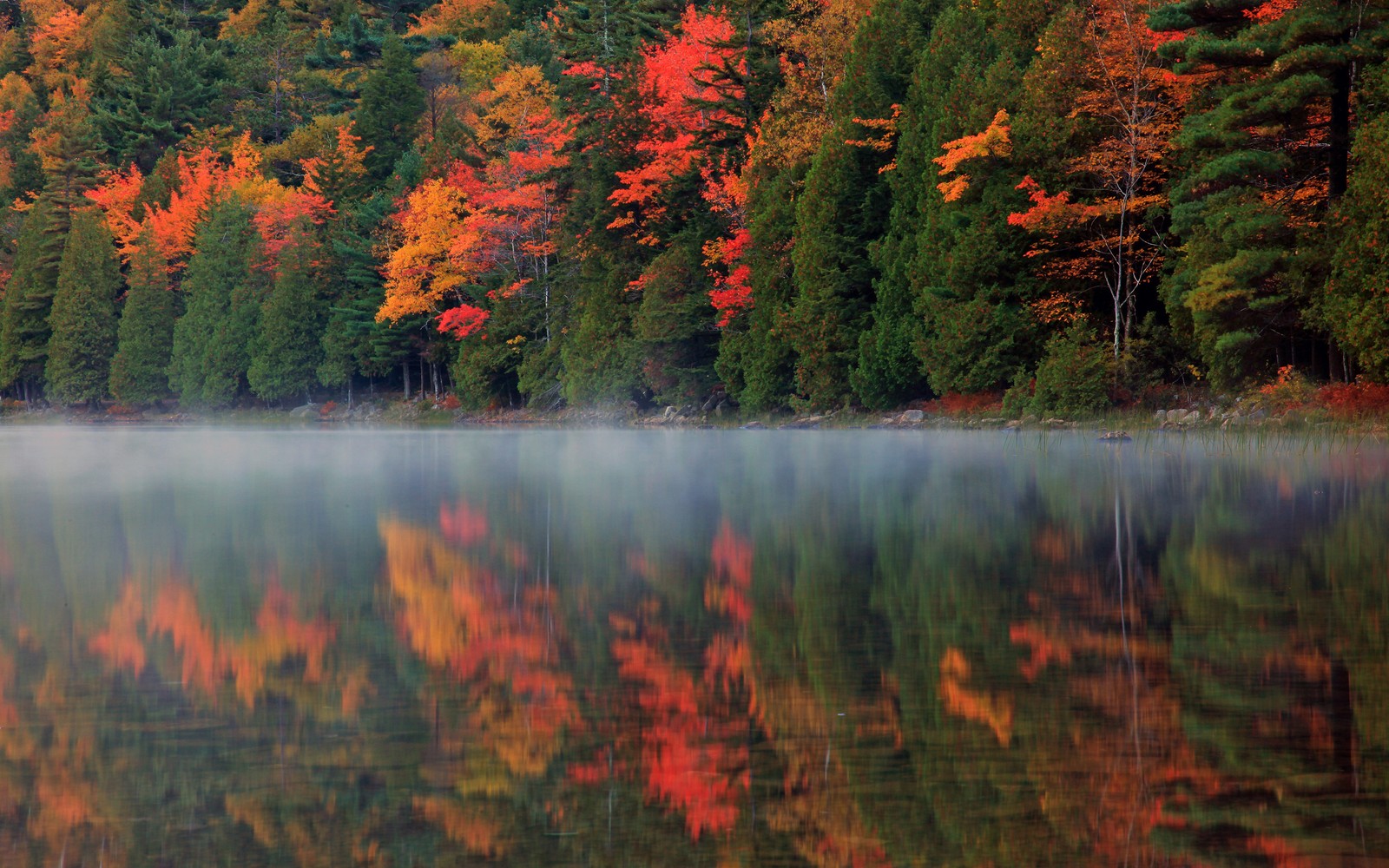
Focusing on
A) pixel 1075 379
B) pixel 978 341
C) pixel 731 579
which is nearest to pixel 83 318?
pixel 978 341

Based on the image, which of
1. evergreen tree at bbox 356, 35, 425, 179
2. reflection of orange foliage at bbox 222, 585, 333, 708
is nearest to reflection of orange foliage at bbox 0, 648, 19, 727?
reflection of orange foliage at bbox 222, 585, 333, 708

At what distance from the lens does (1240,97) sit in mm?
27234

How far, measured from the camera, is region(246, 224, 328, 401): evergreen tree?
7538 cm

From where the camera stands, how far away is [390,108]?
8619cm

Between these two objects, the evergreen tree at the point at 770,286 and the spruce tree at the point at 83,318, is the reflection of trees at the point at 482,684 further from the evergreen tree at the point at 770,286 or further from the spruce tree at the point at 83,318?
the spruce tree at the point at 83,318

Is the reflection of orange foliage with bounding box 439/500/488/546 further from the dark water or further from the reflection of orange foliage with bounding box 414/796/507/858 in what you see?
the reflection of orange foliage with bounding box 414/796/507/858

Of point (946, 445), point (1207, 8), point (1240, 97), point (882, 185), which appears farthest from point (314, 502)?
point (882, 185)

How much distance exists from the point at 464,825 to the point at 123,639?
12.5 ft

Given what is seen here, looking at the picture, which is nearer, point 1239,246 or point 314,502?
point 314,502

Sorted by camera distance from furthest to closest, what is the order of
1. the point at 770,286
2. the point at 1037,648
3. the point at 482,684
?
the point at 770,286 → the point at 1037,648 → the point at 482,684

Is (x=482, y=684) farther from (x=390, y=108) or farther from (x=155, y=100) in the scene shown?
(x=155, y=100)

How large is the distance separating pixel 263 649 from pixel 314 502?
9.51 m

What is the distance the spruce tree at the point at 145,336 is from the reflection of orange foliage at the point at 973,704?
82.1m

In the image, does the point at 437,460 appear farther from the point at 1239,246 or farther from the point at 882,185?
the point at 882,185
